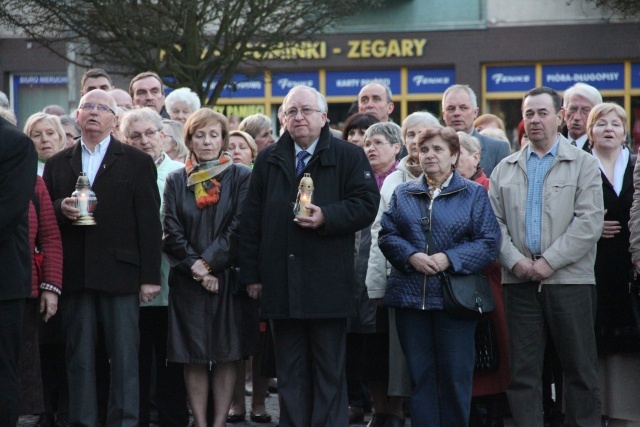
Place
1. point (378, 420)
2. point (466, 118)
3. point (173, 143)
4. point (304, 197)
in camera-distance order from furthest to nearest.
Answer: point (466, 118) → point (173, 143) → point (378, 420) → point (304, 197)

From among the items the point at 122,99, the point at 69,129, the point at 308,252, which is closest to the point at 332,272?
the point at 308,252

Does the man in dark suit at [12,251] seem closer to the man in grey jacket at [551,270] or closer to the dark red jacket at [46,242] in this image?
the dark red jacket at [46,242]

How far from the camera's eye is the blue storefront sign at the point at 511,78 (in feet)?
83.2

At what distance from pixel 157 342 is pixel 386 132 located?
2.40m

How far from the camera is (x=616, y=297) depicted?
26.4 feet

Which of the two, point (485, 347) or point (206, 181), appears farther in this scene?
point (206, 181)

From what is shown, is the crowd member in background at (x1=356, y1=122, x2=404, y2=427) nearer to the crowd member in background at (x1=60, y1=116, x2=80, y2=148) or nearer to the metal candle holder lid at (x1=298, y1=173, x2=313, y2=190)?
the metal candle holder lid at (x1=298, y1=173, x2=313, y2=190)

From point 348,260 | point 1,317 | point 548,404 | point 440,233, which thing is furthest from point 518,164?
point 1,317

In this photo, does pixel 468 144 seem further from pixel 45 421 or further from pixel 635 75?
pixel 635 75

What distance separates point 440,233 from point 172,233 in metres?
1.92

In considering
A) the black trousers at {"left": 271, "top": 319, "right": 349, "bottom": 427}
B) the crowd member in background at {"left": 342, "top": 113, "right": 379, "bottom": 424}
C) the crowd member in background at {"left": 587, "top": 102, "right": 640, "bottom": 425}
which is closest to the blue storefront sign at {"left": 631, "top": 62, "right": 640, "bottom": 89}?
Result: the crowd member in background at {"left": 587, "top": 102, "right": 640, "bottom": 425}

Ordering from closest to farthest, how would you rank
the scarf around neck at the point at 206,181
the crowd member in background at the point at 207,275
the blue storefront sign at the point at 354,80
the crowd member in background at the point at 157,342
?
the crowd member in background at the point at 207,275, the scarf around neck at the point at 206,181, the crowd member in background at the point at 157,342, the blue storefront sign at the point at 354,80

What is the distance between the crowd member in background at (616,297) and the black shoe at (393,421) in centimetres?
149

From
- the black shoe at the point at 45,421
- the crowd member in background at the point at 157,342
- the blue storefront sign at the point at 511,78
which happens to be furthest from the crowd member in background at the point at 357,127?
the blue storefront sign at the point at 511,78
